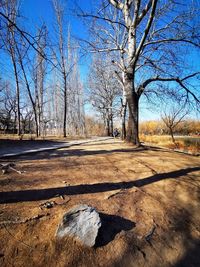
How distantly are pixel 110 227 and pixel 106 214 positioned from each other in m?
0.20

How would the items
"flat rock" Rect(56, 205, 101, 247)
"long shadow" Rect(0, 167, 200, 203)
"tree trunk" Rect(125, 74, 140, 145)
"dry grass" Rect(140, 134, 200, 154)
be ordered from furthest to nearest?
1. "dry grass" Rect(140, 134, 200, 154)
2. "tree trunk" Rect(125, 74, 140, 145)
3. "long shadow" Rect(0, 167, 200, 203)
4. "flat rock" Rect(56, 205, 101, 247)

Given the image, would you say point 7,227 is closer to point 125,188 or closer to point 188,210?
point 125,188

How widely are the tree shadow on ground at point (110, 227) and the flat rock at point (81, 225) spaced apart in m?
0.08

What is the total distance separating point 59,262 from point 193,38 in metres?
8.18

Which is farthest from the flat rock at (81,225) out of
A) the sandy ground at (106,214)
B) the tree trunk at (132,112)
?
the tree trunk at (132,112)

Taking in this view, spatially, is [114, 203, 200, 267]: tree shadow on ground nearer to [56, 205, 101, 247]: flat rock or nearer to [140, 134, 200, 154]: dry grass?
[56, 205, 101, 247]: flat rock

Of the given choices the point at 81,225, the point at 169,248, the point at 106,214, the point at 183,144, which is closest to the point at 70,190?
the point at 106,214

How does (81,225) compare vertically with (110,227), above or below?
above

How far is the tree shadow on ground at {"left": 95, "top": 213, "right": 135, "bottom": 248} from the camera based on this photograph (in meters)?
2.00

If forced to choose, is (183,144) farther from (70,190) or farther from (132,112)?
(70,190)

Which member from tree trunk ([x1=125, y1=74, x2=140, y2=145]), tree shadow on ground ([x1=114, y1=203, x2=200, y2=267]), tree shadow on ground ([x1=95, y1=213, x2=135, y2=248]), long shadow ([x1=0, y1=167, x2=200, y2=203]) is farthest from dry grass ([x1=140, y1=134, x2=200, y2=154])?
tree shadow on ground ([x1=95, y1=213, x2=135, y2=248])

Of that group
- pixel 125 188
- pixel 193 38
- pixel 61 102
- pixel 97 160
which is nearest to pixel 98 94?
pixel 61 102

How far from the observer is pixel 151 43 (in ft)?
25.6

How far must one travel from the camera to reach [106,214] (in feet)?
7.72
